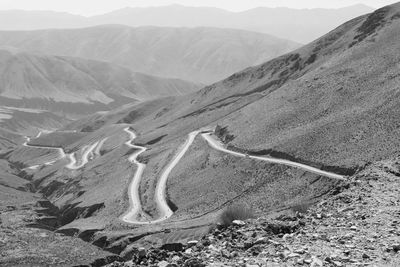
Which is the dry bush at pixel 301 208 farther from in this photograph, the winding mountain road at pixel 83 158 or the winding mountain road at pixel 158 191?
the winding mountain road at pixel 83 158

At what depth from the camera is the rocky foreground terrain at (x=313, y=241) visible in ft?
58.4

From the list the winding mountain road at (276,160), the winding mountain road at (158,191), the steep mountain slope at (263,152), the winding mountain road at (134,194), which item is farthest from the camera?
the winding mountain road at (134,194)

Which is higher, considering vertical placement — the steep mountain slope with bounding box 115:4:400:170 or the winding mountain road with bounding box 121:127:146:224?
the steep mountain slope with bounding box 115:4:400:170

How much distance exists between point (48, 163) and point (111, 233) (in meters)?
103

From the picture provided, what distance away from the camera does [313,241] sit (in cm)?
1970

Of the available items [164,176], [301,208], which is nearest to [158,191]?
[164,176]

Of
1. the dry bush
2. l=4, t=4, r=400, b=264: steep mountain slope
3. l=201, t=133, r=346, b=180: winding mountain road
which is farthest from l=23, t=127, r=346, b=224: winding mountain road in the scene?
the dry bush

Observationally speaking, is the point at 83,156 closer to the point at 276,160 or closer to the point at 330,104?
the point at 330,104

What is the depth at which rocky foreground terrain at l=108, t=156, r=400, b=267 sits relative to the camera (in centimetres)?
1781

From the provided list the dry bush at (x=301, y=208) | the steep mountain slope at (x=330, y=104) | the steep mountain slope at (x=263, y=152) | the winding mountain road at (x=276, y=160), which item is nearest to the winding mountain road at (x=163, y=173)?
the winding mountain road at (x=276, y=160)

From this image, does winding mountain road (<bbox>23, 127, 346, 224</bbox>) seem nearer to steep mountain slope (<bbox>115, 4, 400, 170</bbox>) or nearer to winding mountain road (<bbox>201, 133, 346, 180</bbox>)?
winding mountain road (<bbox>201, 133, 346, 180</bbox>)

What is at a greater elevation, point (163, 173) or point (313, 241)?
point (313, 241)

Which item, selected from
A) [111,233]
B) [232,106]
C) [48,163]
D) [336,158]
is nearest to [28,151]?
[48,163]

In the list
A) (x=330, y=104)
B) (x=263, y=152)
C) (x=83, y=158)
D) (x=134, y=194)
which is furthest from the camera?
(x=83, y=158)
